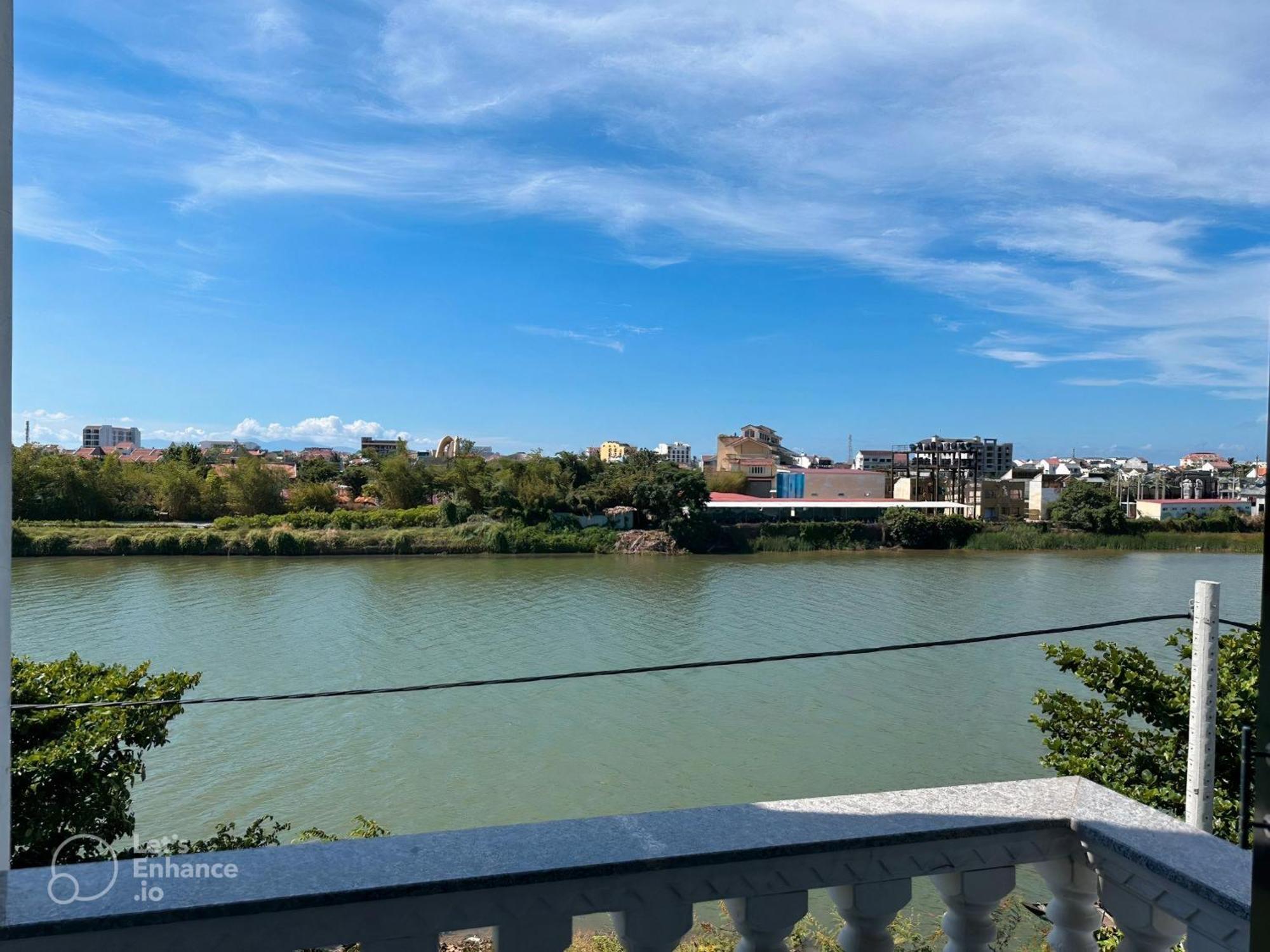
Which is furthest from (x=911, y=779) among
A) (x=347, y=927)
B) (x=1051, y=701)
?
(x=347, y=927)

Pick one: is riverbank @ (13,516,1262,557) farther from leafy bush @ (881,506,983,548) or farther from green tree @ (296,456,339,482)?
green tree @ (296,456,339,482)

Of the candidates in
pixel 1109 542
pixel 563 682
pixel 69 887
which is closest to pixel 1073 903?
pixel 69 887

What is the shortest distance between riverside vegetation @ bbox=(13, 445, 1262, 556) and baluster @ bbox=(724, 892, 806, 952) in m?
22.1

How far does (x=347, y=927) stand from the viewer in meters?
0.76

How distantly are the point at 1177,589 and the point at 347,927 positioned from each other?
1925 centimetres

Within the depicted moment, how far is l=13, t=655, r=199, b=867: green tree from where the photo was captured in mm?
2693

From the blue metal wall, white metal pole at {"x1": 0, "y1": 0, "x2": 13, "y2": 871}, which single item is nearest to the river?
white metal pole at {"x1": 0, "y1": 0, "x2": 13, "y2": 871}

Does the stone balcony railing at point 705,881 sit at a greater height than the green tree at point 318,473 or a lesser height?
lesser

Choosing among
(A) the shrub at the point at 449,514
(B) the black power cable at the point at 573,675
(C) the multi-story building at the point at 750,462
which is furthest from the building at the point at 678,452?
(B) the black power cable at the point at 573,675

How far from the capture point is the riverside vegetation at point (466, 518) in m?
21.6

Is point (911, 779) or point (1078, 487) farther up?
point (1078, 487)

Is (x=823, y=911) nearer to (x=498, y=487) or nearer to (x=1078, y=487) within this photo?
(x=498, y=487)

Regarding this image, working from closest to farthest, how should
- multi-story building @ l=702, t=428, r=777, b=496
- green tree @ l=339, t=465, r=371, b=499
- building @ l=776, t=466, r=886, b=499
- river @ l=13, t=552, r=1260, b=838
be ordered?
1. river @ l=13, t=552, r=1260, b=838
2. green tree @ l=339, t=465, r=371, b=499
3. building @ l=776, t=466, r=886, b=499
4. multi-story building @ l=702, t=428, r=777, b=496

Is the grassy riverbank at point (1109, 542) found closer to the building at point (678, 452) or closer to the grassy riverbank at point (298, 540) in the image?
the grassy riverbank at point (298, 540)
